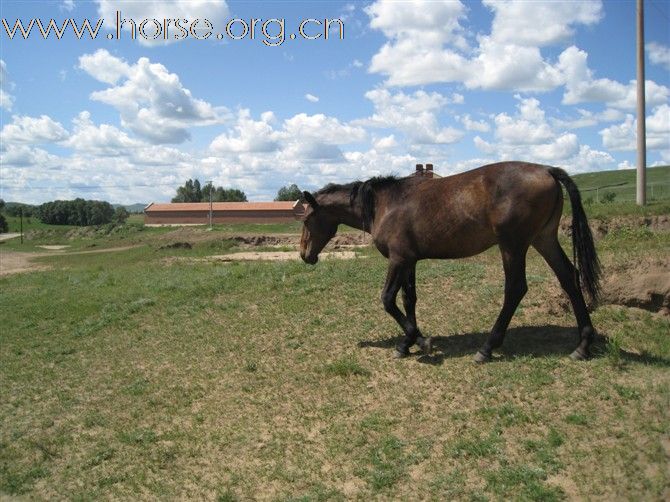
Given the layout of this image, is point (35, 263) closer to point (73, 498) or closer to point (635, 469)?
point (73, 498)

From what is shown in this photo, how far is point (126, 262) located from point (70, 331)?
1901 centimetres

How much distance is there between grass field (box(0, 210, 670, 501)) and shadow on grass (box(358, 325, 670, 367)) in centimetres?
4

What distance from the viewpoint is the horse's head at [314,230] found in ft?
27.4

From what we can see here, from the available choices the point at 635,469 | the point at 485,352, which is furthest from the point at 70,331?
the point at 635,469

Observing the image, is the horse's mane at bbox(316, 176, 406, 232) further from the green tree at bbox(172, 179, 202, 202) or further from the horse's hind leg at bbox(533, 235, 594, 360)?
the green tree at bbox(172, 179, 202, 202)

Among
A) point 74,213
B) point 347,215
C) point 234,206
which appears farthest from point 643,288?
point 74,213

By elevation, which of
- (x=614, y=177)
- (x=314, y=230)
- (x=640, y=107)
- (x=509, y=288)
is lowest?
(x=509, y=288)

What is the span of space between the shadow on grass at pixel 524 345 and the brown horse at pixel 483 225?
8.2 inches

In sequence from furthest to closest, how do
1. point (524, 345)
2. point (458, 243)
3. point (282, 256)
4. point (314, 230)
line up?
point (282, 256)
point (314, 230)
point (524, 345)
point (458, 243)

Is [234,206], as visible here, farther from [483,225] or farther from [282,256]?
[483,225]

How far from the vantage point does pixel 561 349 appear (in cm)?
687

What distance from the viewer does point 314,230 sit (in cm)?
845

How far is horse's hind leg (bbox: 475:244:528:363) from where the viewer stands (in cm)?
650

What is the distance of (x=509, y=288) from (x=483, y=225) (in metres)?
0.77
